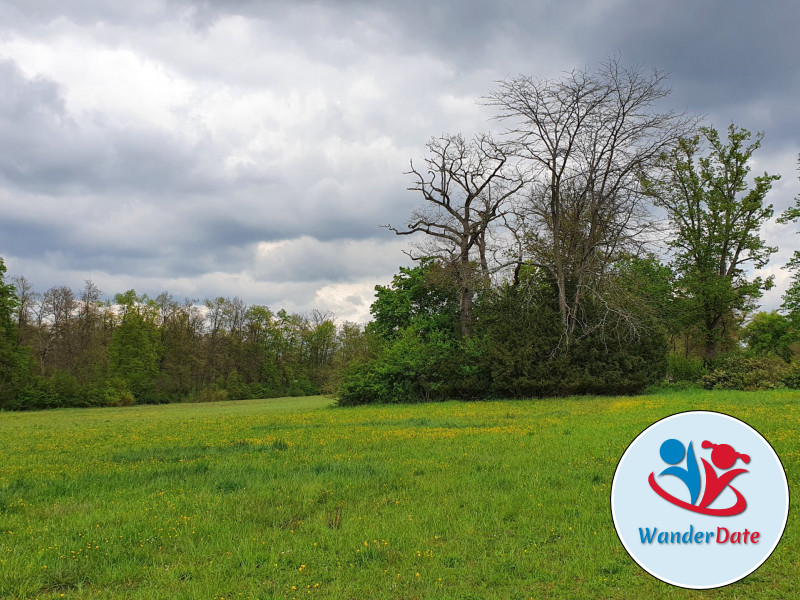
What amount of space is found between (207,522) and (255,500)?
1.05 metres

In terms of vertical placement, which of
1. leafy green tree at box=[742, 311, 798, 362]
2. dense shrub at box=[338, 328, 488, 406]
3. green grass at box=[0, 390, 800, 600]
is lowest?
green grass at box=[0, 390, 800, 600]

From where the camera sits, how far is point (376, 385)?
30.4 meters

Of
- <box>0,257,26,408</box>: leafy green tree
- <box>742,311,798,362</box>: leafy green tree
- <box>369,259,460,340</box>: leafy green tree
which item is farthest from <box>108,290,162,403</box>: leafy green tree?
<box>742,311,798,362</box>: leafy green tree

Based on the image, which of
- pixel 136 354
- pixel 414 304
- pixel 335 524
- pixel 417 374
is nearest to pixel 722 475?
pixel 335 524

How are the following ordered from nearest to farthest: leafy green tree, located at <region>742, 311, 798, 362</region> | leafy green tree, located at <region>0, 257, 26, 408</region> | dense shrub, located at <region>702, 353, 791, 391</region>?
dense shrub, located at <region>702, 353, 791, 391</region>, leafy green tree, located at <region>742, 311, 798, 362</region>, leafy green tree, located at <region>0, 257, 26, 408</region>

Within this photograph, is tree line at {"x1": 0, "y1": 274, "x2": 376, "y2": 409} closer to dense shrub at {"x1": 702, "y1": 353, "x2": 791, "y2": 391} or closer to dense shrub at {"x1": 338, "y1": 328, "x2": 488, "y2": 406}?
dense shrub at {"x1": 338, "y1": 328, "x2": 488, "y2": 406}

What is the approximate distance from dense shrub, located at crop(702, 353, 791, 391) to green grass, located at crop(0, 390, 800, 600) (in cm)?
1482

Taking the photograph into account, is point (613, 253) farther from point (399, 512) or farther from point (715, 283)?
point (399, 512)

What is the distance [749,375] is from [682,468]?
25804 mm

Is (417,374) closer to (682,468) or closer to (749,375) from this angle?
(749,375)

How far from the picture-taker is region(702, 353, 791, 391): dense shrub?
83.6 feet

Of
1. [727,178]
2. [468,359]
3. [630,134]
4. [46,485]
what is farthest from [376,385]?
[727,178]

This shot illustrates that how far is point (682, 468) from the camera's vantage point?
4457 millimetres

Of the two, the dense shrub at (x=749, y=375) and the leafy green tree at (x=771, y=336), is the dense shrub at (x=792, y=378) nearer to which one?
the dense shrub at (x=749, y=375)
